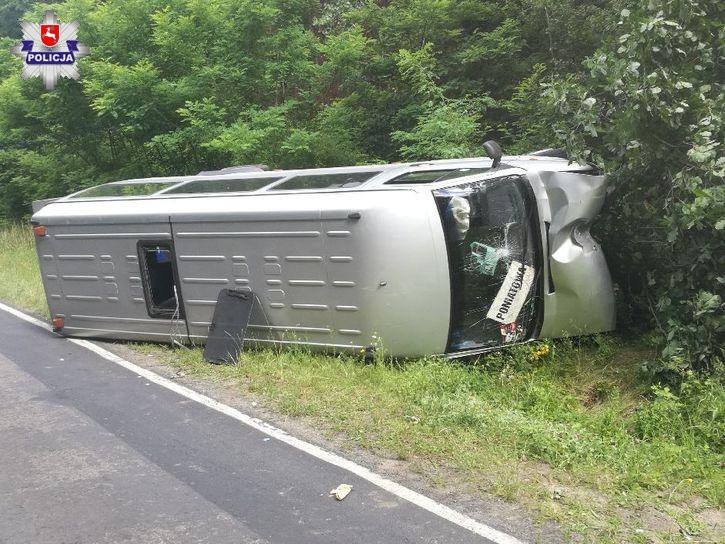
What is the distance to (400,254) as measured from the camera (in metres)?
7.01

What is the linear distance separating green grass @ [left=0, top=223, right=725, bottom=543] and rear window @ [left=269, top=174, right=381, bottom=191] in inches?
73.3

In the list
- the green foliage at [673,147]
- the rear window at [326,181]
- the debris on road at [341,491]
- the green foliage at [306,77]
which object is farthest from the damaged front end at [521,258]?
the green foliage at [306,77]

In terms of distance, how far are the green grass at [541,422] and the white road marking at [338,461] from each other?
27 centimetres

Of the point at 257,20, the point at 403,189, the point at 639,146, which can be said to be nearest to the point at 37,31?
the point at 257,20

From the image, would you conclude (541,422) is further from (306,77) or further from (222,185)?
(306,77)

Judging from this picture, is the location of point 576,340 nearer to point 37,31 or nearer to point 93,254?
point 93,254

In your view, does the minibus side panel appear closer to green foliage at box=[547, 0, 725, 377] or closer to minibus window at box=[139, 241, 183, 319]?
minibus window at box=[139, 241, 183, 319]

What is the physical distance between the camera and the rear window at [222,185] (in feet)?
28.3

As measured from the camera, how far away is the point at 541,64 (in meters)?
13.0

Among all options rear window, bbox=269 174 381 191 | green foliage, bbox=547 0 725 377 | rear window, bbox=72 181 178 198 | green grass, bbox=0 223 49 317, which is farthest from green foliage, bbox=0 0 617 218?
rear window, bbox=269 174 381 191

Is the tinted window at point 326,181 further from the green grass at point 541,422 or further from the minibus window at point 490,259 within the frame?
the green grass at point 541,422

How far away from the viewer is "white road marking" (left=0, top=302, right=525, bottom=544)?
4.35 m

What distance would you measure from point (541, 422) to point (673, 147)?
329 cm

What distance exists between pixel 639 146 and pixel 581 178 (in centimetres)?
66
